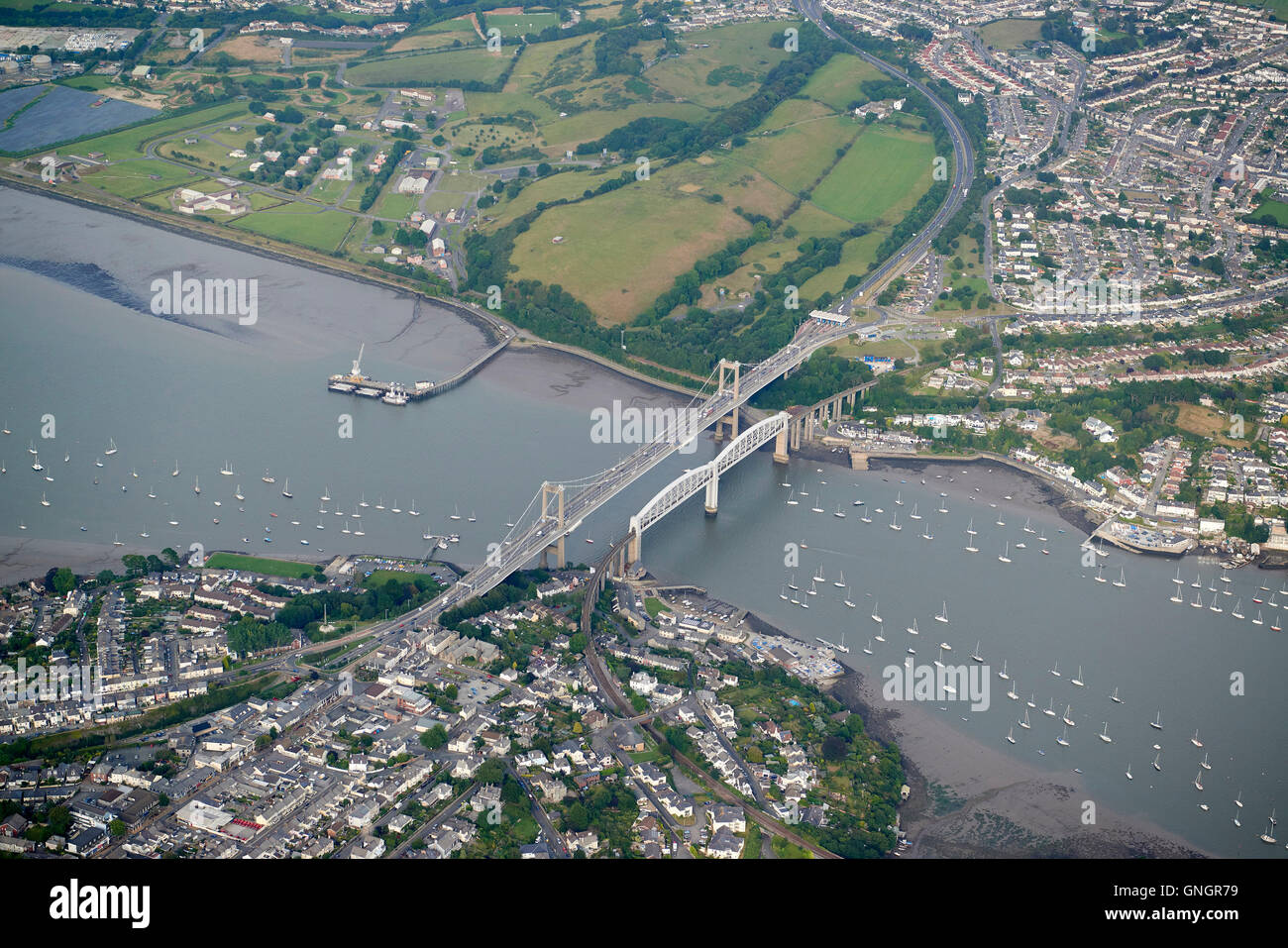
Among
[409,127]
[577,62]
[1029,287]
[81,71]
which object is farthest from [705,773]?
[81,71]

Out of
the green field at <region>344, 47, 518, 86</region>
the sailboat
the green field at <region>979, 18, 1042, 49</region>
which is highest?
the green field at <region>979, 18, 1042, 49</region>

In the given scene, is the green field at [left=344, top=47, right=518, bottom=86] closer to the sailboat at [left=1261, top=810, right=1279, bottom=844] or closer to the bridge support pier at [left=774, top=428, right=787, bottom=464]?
the bridge support pier at [left=774, top=428, right=787, bottom=464]

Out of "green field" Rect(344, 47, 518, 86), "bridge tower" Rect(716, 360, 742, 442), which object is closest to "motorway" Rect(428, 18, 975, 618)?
"bridge tower" Rect(716, 360, 742, 442)

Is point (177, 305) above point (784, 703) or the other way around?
above
